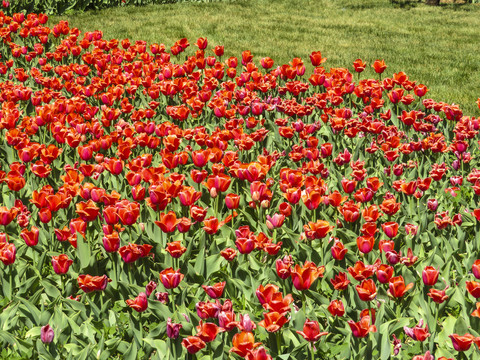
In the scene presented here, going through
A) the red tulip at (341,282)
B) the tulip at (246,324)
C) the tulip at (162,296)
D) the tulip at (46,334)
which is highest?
the tulip at (246,324)

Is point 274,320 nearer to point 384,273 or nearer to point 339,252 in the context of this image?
point 384,273

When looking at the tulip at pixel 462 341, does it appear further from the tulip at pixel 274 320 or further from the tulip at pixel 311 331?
the tulip at pixel 274 320

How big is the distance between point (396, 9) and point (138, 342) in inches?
540

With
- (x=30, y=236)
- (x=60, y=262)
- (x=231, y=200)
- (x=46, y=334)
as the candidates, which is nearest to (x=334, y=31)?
(x=231, y=200)

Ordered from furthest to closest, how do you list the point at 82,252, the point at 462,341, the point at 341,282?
1. the point at 82,252
2. the point at 341,282
3. the point at 462,341

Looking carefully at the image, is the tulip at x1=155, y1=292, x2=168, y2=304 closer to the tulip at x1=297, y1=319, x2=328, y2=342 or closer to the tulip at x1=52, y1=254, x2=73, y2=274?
the tulip at x1=52, y1=254, x2=73, y2=274

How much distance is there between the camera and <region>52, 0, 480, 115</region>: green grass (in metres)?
9.31

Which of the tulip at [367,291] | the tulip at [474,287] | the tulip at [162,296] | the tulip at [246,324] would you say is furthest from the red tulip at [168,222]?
the tulip at [474,287]

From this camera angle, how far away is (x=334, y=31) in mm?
11977

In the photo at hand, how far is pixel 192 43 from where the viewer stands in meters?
10.4

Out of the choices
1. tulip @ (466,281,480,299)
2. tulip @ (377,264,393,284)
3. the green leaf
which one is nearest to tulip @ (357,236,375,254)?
tulip @ (377,264,393,284)

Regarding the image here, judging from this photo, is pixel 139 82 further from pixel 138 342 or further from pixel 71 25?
pixel 71 25

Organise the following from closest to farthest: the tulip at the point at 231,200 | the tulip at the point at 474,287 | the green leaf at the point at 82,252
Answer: the tulip at the point at 474,287
the green leaf at the point at 82,252
the tulip at the point at 231,200

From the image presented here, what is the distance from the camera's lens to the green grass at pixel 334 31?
9.31 meters
